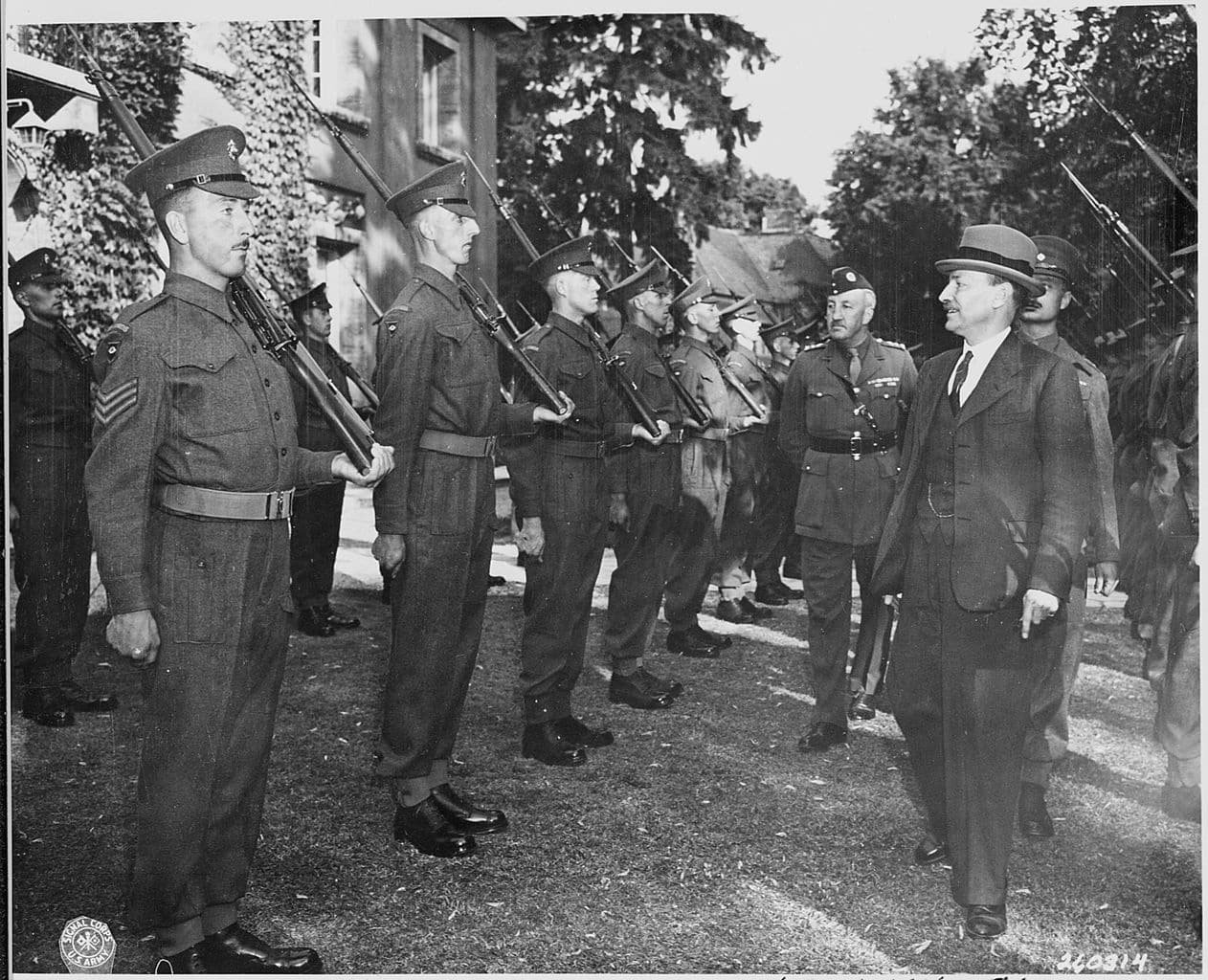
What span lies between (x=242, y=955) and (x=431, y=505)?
1.52 m

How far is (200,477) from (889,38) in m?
2.69

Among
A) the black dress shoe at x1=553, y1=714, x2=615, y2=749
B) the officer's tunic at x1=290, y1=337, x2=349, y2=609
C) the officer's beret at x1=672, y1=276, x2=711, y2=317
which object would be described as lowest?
the black dress shoe at x1=553, y1=714, x2=615, y2=749

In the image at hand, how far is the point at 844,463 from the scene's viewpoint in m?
5.18

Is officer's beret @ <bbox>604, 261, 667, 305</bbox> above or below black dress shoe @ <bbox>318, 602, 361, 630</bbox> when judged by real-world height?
above

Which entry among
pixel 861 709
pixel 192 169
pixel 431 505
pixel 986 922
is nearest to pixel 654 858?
pixel 986 922

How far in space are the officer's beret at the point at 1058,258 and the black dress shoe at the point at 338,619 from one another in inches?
170

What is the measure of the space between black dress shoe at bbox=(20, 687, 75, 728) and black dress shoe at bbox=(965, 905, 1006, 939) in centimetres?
307

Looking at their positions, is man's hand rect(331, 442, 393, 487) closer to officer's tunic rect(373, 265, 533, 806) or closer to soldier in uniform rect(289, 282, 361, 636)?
officer's tunic rect(373, 265, 533, 806)

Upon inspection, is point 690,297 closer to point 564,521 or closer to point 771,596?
point 771,596

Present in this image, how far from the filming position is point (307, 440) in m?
7.03

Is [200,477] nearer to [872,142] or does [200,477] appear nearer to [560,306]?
[560,306]

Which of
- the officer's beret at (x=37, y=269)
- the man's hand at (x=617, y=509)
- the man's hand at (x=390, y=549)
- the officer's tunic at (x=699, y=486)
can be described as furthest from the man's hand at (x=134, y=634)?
the officer's tunic at (x=699, y=486)

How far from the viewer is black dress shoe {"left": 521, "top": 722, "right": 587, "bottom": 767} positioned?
473 cm

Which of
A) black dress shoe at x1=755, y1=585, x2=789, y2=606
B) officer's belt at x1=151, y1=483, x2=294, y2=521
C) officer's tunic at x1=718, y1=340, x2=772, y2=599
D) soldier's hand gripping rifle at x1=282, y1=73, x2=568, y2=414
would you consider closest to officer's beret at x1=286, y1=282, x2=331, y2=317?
soldier's hand gripping rifle at x1=282, y1=73, x2=568, y2=414
